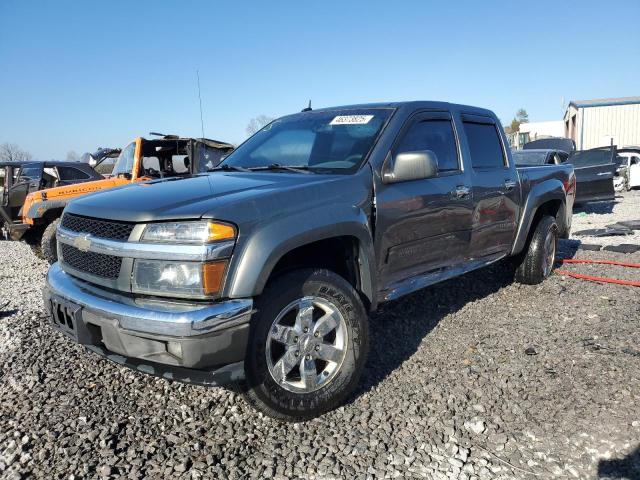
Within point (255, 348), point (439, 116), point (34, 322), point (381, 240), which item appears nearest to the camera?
point (255, 348)

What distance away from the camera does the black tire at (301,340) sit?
2488 mm

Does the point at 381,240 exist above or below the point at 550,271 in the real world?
above

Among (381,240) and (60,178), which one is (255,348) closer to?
(381,240)

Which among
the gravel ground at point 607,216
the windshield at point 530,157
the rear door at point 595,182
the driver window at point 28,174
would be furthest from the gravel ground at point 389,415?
the rear door at point 595,182

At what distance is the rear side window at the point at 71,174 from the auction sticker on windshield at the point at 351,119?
8891mm

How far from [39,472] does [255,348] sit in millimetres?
1191

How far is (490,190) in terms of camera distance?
425 centimetres

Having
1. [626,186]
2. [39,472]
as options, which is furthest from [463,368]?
[626,186]

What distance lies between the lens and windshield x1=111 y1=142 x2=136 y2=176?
27.1 feet

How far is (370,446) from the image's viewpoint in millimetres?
2549

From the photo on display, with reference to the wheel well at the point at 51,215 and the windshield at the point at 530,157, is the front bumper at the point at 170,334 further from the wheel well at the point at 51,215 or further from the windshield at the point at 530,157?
the windshield at the point at 530,157

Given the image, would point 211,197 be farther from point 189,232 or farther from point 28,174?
point 28,174

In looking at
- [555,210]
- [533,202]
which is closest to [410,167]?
[533,202]

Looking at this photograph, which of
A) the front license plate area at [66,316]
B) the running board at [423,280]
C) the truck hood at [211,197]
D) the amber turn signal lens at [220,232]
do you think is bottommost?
the running board at [423,280]
